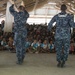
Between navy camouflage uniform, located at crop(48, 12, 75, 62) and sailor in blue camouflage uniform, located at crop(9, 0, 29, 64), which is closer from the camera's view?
navy camouflage uniform, located at crop(48, 12, 75, 62)

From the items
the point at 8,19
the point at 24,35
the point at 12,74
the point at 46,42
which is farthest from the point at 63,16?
the point at 8,19

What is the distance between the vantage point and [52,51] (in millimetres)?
11680

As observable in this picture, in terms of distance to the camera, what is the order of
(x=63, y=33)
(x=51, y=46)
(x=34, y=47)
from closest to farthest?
(x=63, y=33)
(x=34, y=47)
(x=51, y=46)

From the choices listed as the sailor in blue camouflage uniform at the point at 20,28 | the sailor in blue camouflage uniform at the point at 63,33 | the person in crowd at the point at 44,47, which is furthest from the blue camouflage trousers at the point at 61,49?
the person in crowd at the point at 44,47

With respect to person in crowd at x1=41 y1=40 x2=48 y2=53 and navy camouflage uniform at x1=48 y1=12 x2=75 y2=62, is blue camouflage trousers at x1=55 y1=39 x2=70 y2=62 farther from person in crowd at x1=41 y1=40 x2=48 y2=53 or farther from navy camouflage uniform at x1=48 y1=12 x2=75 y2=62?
person in crowd at x1=41 y1=40 x2=48 y2=53

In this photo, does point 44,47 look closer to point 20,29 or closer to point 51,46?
point 51,46

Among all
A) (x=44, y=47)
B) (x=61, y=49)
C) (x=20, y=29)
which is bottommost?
(x=44, y=47)

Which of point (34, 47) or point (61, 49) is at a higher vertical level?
point (61, 49)

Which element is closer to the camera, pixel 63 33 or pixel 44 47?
pixel 63 33

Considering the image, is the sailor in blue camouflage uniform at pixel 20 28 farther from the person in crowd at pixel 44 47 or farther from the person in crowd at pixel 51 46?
the person in crowd at pixel 51 46

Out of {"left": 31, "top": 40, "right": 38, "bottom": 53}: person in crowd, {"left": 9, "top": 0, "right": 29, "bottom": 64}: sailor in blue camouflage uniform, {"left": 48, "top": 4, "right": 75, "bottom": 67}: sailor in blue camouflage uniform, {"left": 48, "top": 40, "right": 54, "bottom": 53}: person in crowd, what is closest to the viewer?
{"left": 48, "top": 4, "right": 75, "bottom": 67}: sailor in blue camouflage uniform

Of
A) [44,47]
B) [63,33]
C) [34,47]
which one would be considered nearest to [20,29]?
[63,33]

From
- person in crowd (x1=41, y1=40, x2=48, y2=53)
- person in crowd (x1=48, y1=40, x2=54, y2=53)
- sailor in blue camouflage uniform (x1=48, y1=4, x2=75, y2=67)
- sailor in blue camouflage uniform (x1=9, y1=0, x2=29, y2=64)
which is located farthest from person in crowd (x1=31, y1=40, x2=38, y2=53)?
sailor in blue camouflage uniform (x1=48, y1=4, x2=75, y2=67)

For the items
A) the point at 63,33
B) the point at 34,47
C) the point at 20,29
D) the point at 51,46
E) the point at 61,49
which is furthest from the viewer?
the point at 51,46
